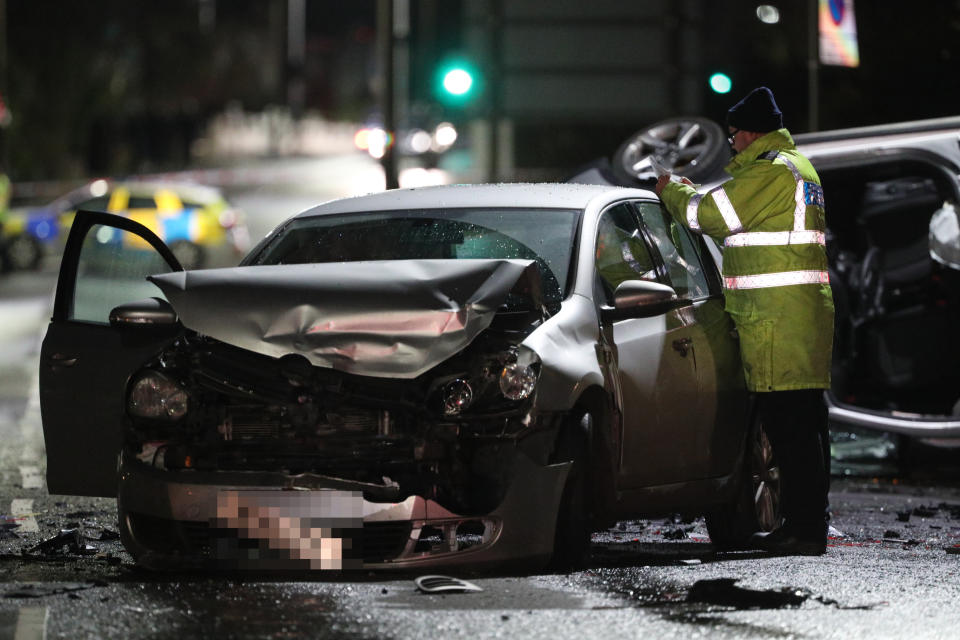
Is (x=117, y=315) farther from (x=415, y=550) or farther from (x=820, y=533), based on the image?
(x=820, y=533)

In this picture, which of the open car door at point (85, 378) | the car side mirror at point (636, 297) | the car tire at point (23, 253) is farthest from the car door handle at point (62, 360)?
the car tire at point (23, 253)

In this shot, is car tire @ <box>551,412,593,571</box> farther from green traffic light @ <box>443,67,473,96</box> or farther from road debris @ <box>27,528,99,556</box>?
green traffic light @ <box>443,67,473,96</box>

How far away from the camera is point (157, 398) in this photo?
6.74 m

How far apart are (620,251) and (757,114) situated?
834mm

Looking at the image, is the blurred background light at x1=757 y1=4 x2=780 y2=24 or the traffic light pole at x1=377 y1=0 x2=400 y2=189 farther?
the blurred background light at x1=757 y1=4 x2=780 y2=24

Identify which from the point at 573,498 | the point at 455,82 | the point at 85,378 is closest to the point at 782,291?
the point at 573,498

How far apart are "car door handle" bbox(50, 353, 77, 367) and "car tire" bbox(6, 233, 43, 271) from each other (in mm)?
26581

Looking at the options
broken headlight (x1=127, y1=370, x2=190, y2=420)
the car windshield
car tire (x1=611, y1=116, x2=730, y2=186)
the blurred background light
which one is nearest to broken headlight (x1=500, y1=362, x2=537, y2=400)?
the car windshield

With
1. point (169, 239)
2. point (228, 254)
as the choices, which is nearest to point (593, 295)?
point (169, 239)

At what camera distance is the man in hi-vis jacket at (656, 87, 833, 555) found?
7633mm

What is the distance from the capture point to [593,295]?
715cm

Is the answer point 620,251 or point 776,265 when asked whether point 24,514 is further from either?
point 776,265

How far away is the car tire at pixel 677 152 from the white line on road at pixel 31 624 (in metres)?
5.14

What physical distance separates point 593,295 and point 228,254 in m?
27.9
